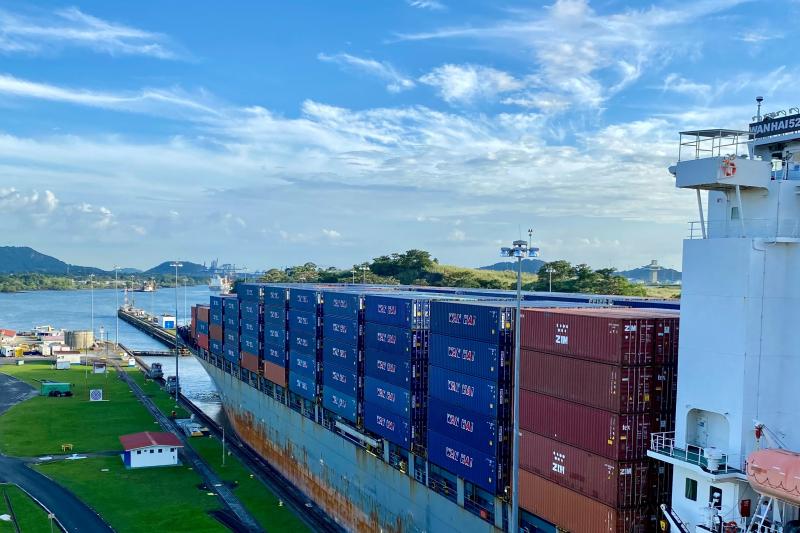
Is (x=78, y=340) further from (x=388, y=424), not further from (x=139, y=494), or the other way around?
(x=388, y=424)

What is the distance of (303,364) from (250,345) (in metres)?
18.8

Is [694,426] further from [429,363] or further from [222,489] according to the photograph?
[222,489]

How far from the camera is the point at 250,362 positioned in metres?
82.4

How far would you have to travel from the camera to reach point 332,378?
5941 cm

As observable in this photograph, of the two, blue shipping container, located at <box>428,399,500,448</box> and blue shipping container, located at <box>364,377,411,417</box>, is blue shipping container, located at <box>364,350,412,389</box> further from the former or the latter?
blue shipping container, located at <box>428,399,500,448</box>

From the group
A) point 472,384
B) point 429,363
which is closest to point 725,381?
point 472,384

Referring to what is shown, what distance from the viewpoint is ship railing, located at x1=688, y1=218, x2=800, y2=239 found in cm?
2677

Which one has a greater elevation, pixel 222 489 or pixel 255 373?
pixel 255 373

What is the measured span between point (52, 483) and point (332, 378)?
86.2ft

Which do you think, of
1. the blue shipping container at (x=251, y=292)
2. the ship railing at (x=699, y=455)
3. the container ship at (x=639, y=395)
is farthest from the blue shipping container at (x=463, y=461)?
the blue shipping container at (x=251, y=292)

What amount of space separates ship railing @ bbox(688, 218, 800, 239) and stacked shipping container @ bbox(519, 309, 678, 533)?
4441mm

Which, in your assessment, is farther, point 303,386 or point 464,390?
point 303,386

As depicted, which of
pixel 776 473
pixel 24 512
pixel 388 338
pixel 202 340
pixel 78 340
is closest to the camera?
pixel 776 473

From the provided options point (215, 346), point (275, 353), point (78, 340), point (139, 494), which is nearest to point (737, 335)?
point (139, 494)
